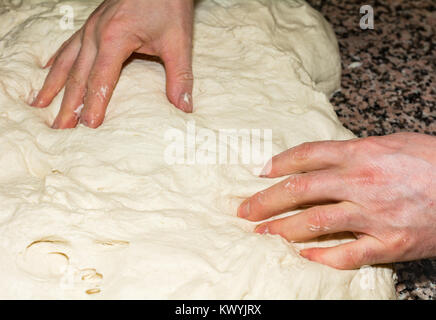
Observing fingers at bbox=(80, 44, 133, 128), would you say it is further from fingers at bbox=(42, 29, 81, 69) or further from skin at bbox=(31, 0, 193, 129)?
fingers at bbox=(42, 29, 81, 69)

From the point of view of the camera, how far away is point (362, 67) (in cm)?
215

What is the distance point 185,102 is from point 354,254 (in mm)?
677

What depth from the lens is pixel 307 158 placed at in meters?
1.22

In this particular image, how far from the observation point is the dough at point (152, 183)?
1.07 meters

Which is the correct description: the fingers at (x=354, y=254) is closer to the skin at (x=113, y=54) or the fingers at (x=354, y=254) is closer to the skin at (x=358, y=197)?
the skin at (x=358, y=197)

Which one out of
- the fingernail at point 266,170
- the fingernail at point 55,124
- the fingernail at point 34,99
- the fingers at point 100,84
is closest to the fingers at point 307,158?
the fingernail at point 266,170

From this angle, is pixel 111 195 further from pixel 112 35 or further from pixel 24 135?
pixel 112 35

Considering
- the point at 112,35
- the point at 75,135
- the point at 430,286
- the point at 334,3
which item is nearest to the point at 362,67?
the point at 334,3

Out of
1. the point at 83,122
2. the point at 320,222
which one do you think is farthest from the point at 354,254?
the point at 83,122

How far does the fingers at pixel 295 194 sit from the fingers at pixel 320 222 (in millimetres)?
30

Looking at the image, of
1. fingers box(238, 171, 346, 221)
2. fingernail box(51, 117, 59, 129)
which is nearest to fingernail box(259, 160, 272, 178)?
fingers box(238, 171, 346, 221)

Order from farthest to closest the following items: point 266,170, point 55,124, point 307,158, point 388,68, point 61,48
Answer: point 388,68
point 61,48
point 55,124
point 266,170
point 307,158

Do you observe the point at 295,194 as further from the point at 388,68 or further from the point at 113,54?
the point at 388,68
